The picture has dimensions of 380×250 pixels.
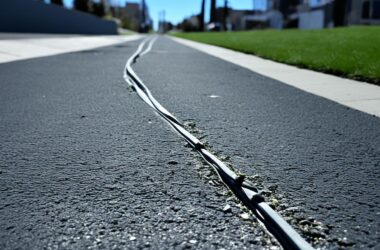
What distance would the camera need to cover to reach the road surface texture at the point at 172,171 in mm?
1900

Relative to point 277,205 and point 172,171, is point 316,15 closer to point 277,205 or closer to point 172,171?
point 172,171

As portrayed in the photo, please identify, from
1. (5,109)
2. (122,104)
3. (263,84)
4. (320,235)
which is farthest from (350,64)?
(320,235)

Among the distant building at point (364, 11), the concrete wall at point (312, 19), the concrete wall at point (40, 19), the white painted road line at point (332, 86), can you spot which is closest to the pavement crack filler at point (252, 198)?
the white painted road line at point (332, 86)

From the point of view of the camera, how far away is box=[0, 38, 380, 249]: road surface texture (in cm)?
190

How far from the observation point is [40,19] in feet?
107

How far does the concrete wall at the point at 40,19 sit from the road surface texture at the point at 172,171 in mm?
24732

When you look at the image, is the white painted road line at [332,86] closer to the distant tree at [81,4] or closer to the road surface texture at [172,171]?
the road surface texture at [172,171]

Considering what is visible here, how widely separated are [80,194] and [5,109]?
2.80 meters

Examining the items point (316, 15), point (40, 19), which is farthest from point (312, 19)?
point (40, 19)

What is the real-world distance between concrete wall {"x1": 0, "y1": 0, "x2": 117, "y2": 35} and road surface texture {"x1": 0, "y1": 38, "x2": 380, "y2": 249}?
2473 cm

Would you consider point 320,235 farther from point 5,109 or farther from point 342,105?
point 5,109

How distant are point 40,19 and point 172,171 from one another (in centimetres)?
3363

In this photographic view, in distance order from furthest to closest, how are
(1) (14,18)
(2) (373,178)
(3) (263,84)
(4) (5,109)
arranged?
(1) (14,18) < (3) (263,84) < (4) (5,109) < (2) (373,178)

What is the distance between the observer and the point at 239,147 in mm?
3232
